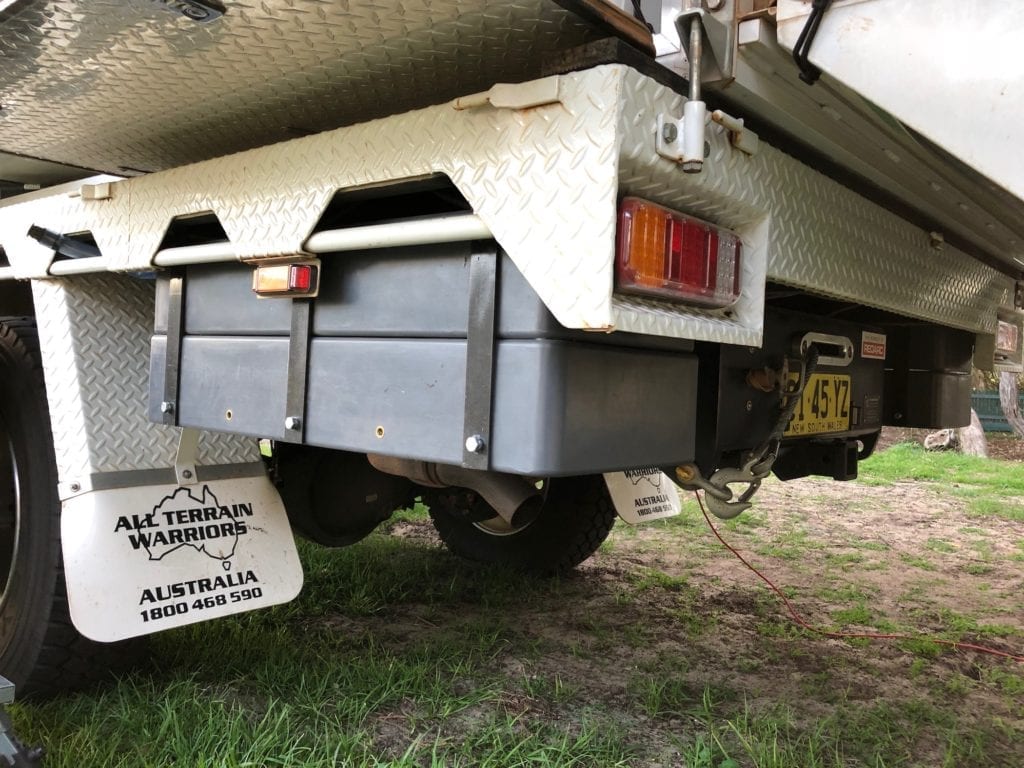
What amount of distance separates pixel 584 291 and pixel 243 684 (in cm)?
176

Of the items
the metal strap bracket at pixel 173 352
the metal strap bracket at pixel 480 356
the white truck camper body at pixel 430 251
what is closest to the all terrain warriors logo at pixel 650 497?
the white truck camper body at pixel 430 251

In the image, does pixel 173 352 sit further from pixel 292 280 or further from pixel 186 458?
pixel 292 280

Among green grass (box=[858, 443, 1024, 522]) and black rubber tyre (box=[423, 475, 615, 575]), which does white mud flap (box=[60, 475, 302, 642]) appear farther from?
green grass (box=[858, 443, 1024, 522])

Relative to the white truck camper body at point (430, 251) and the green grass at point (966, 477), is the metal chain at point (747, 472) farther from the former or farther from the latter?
the green grass at point (966, 477)

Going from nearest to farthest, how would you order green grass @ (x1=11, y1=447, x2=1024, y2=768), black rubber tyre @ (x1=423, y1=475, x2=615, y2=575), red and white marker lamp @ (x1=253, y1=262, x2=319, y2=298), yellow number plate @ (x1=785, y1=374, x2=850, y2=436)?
1. red and white marker lamp @ (x1=253, y1=262, x2=319, y2=298)
2. green grass @ (x1=11, y1=447, x2=1024, y2=768)
3. yellow number plate @ (x1=785, y1=374, x2=850, y2=436)
4. black rubber tyre @ (x1=423, y1=475, x2=615, y2=575)

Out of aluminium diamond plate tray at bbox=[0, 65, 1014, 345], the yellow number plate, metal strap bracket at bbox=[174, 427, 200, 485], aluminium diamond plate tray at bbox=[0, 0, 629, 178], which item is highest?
aluminium diamond plate tray at bbox=[0, 0, 629, 178]

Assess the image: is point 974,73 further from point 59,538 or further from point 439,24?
point 59,538

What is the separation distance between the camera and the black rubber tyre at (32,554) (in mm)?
2084

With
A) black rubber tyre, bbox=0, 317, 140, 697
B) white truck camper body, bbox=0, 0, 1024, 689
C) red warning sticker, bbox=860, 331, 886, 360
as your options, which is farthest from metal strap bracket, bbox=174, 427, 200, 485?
red warning sticker, bbox=860, 331, 886, 360

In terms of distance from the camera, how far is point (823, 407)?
94.3 inches

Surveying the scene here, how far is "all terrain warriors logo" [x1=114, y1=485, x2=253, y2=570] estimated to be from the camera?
2041mm

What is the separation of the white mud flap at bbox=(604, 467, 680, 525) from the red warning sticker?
942 mm

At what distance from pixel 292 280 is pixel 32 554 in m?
1.20

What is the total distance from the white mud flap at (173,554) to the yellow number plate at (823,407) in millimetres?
1489
